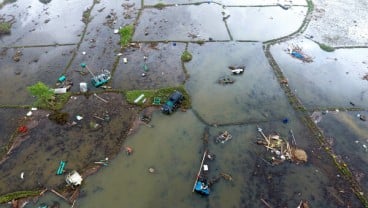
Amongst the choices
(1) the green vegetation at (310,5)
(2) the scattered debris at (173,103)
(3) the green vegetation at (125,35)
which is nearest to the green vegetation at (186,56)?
(2) the scattered debris at (173,103)

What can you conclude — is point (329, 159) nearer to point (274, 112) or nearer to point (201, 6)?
point (274, 112)

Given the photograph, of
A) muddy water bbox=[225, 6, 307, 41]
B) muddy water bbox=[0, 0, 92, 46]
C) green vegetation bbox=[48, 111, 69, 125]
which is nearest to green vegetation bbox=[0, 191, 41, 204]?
green vegetation bbox=[48, 111, 69, 125]

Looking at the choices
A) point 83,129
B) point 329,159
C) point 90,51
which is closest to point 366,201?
point 329,159

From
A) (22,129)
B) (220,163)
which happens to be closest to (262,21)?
(220,163)

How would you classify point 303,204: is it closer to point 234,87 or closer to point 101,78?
point 234,87

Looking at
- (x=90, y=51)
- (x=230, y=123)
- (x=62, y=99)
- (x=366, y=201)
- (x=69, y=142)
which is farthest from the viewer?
(x=90, y=51)

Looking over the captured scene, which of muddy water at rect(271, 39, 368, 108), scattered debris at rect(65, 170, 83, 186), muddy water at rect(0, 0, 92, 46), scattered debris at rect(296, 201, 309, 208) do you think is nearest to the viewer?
scattered debris at rect(296, 201, 309, 208)

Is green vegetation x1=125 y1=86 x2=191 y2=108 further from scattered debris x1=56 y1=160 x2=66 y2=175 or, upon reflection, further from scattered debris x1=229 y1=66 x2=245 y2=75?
scattered debris x1=56 y1=160 x2=66 y2=175
